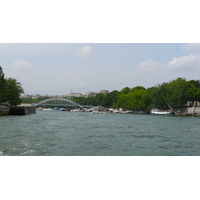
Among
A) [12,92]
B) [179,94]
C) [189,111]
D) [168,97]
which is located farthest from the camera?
[168,97]

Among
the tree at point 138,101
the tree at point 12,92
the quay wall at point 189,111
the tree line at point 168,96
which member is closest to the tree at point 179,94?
the tree line at point 168,96

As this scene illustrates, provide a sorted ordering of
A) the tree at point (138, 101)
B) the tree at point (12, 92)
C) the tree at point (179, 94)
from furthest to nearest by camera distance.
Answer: the tree at point (138, 101) < the tree at point (179, 94) < the tree at point (12, 92)

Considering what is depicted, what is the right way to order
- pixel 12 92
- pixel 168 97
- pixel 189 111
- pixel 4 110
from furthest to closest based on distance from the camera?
pixel 168 97
pixel 189 111
pixel 12 92
pixel 4 110

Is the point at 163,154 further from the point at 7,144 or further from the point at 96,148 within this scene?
the point at 7,144

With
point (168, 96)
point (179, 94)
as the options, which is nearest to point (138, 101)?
point (168, 96)

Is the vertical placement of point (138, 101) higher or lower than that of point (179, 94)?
lower

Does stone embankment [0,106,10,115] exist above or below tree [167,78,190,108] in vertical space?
below

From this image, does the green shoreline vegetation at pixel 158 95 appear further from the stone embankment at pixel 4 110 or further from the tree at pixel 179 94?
the stone embankment at pixel 4 110

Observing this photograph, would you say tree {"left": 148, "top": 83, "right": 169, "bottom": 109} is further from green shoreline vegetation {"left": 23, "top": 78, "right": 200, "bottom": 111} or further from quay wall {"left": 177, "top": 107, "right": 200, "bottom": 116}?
quay wall {"left": 177, "top": 107, "right": 200, "bottom": 116}

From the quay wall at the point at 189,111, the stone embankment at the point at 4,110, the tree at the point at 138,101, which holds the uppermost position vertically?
the tree at the point at 138,101

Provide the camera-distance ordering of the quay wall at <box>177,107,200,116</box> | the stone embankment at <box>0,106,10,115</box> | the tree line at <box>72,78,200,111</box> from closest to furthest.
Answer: the stone embankment at <box>0,106,10,115</box> < the quay wall at <box>177,107,200,116</box> < the tree line at <box>72,78,200,111</box>

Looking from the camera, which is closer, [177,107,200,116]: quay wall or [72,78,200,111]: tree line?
[177,107,200,116]: quay wall

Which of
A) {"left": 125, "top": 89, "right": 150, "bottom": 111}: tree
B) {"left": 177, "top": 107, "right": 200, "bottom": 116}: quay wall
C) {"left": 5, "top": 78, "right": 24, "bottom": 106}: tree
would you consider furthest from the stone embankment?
{"left": 125, "top": 89, "right": 150, "bottom": 111}: tree

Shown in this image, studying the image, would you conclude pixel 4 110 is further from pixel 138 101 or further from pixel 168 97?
pixel 138 101
